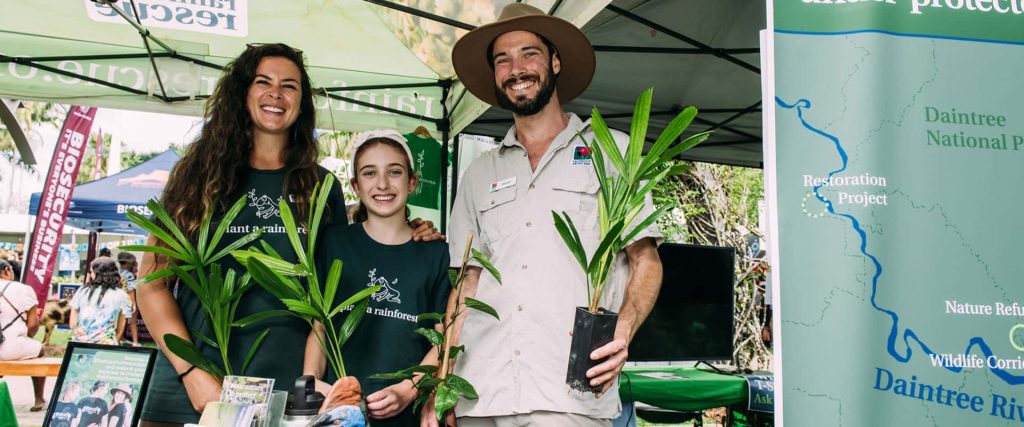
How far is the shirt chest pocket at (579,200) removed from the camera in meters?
1.82

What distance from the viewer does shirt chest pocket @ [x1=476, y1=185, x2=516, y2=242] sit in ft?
6.21

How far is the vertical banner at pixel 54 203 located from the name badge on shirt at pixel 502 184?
8.13 meters

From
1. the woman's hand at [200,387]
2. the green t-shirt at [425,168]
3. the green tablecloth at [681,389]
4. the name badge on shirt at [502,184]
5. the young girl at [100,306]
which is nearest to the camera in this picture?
the woman's hand at [200,387]

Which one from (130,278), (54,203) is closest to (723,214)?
(130,278)

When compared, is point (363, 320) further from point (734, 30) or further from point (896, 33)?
point (734, 30)

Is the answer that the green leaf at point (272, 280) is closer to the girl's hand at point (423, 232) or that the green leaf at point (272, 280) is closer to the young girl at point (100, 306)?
A: the girl's hand at point (423, 232)

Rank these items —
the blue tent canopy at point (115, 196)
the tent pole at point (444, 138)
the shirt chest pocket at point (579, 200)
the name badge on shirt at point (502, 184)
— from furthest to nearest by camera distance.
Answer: the blue tent canopy at point (115, 196) → the tent pole at point (444, 138) → the name badge on shirt at point (502, 184) → the shirt chest pocket at point (579, 200)

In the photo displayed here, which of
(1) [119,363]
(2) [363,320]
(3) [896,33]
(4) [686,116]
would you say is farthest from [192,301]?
(3) [896,33]

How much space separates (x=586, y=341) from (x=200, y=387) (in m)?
0.94

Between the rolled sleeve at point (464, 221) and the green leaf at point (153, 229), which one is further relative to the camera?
the rolled sleeve at point (464, 221)

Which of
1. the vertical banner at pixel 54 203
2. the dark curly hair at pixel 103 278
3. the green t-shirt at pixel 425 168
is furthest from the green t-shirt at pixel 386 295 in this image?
the vertical banner at pixel 54 203

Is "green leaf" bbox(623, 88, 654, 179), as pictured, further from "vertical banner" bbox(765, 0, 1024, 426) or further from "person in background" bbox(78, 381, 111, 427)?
"person in background" bbox(78, 381, 111, 427)

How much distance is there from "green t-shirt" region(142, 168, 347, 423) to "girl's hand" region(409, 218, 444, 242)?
381mm

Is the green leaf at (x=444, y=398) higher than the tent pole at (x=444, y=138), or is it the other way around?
the tent pole at (x=444, y=138)
